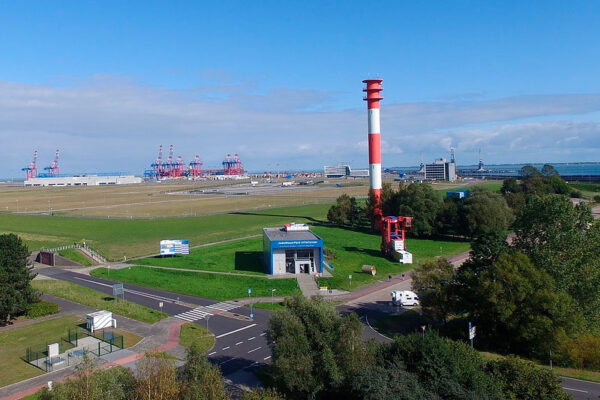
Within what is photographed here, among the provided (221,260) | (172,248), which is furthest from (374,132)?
(172,248)

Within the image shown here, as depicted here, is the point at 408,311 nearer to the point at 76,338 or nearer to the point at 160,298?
the point at 160,298

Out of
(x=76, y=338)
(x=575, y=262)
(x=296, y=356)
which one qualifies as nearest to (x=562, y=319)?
(x=575, y=262)

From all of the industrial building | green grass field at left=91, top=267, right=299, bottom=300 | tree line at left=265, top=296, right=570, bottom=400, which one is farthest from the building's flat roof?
tree line at left=265, top=296, right=570, bottom=400

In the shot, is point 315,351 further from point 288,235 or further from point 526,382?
point 288,235

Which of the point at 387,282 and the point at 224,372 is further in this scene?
the point at 387,282

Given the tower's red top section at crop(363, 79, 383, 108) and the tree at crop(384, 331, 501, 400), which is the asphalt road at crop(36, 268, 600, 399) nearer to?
the tree at crop(384, 331, 501, 400)

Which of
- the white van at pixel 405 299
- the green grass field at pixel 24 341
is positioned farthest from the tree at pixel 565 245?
the green grass field at pixel 24 341
